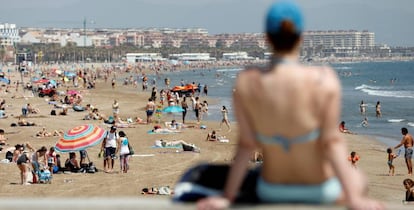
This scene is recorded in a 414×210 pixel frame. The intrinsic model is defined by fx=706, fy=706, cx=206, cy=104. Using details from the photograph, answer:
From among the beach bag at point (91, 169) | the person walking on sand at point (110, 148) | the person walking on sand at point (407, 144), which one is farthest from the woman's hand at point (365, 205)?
the person walking on sand at point (407, 144)

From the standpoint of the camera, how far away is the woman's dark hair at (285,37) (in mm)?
2639

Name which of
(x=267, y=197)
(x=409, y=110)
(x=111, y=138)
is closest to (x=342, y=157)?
(x=267, y=197)

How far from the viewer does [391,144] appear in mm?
23062

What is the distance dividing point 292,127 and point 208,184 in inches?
20.2

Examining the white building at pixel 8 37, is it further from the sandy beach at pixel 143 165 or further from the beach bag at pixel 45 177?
the beach bag at pixel 45 177

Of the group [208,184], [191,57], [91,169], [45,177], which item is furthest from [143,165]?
[191,57]

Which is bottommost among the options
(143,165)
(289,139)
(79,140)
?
(143,165)

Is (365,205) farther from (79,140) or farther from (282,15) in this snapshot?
(79,140)

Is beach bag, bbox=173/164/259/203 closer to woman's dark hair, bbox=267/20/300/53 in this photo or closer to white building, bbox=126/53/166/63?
woman's dark hair, bbox=267/20/300/53

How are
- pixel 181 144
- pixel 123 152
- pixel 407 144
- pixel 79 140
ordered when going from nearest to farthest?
1. pixel 79 140
2. pixel 123 152
3. pixel 407 144
4. pixel 181 144

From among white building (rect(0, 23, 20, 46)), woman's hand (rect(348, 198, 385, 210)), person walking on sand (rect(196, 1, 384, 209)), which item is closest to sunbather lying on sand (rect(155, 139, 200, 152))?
person walking on sand (rect(196, 1, 384, 209))

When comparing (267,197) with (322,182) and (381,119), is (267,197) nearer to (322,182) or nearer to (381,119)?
(322,182)

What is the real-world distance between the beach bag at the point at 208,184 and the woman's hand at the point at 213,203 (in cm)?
8

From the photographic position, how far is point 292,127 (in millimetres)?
2621
